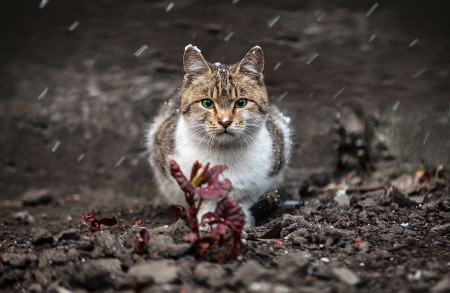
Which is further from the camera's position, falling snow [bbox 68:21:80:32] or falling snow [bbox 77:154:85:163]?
falling snow [bbox 77:154:85:163]

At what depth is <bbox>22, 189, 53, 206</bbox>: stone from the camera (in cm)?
452

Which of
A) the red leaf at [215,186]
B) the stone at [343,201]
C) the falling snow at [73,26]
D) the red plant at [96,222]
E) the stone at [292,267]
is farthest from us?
the falling snow at [73,26]

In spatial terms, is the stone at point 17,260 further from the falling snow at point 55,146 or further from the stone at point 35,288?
the falling snow at point 55,146

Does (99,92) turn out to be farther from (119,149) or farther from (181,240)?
(181,240)

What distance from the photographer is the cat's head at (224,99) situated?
329 cm

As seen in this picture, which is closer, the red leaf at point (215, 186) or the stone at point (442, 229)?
the red leaf at point (215, 186)

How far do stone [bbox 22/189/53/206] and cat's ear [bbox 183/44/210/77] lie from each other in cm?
211

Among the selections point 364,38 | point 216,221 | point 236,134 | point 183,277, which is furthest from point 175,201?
point 364,38

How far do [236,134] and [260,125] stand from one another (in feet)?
1.03

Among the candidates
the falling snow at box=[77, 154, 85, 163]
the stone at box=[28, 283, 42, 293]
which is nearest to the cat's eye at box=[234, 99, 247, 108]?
the stone at box=[28, 283, 42, 293]

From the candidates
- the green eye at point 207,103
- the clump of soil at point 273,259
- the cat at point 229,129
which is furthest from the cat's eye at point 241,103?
the clump of soil at point 273,259

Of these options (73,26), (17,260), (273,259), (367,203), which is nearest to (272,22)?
(73,26)

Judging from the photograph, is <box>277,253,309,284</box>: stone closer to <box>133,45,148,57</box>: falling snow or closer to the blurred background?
the blurred background

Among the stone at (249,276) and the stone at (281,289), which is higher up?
the stone at (249,276)
